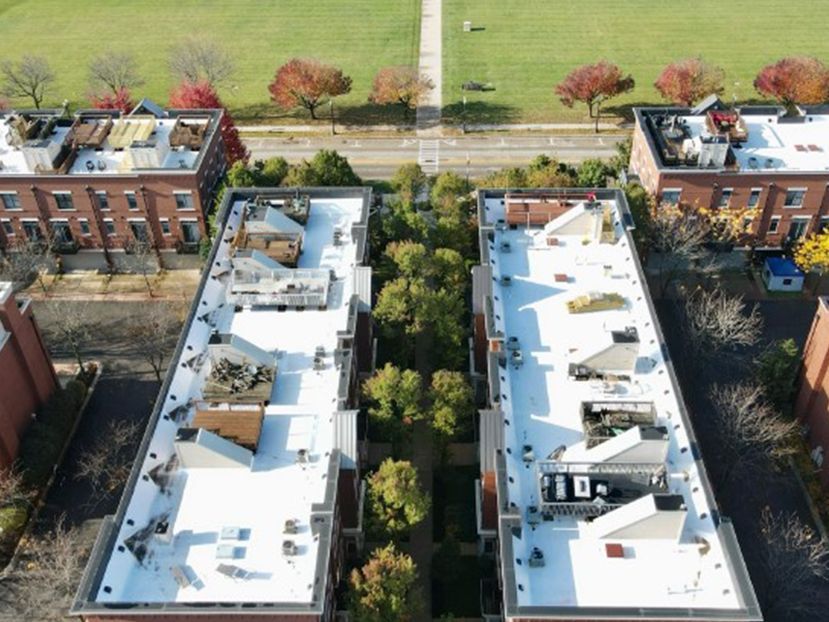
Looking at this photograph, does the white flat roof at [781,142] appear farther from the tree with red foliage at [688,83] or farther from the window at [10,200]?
the window at [10,200]

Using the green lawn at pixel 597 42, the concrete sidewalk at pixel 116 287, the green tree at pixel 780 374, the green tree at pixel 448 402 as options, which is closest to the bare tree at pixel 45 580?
the green tree at pixel 448 402

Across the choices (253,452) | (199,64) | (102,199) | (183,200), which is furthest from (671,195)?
(199,64)

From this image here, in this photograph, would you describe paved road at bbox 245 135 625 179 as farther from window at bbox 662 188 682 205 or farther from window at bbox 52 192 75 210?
window at bbox 52 192 75 210

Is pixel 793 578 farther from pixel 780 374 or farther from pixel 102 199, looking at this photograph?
pixel 102 199

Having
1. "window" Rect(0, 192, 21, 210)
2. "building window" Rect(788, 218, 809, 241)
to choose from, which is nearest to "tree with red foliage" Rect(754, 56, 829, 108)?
"building window" Rect(788, 218, 809, 241)

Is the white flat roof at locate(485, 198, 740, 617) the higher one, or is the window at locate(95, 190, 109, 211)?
the white flat roof at locate(485, 198, 740, 617)
